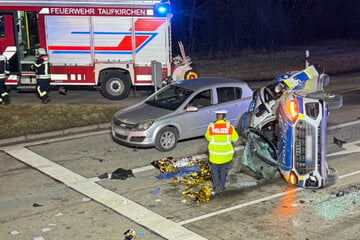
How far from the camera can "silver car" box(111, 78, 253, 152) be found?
1170 centimetres

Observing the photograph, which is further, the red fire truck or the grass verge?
the red fire truck

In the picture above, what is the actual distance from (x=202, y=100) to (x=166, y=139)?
135 cm

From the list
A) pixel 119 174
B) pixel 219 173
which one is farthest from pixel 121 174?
pixel 219 173

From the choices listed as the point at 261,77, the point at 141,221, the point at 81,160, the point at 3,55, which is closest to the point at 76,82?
the point at 3,55

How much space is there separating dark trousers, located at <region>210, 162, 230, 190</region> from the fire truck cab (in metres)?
8.33

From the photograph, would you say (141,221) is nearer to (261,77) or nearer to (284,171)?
(284,171)

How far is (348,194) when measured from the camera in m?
9.20

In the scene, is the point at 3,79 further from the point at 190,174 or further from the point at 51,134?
the point at 190,174

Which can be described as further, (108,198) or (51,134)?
(51,134)

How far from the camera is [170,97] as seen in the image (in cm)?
1266

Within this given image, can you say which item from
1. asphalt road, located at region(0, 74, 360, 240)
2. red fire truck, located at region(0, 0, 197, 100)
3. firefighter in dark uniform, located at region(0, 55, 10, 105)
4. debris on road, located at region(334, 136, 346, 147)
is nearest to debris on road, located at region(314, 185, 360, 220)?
asphalt road, located at region(0, 74, 360, 240)

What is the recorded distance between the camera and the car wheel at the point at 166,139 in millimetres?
11766

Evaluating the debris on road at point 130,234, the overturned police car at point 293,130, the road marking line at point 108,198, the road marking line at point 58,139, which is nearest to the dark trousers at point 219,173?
the overturned police car at point 293,130

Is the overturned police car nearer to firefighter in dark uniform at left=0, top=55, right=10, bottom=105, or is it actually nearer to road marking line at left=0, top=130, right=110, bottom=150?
road marking line at left=0, top=130, right=110, bottom=150
